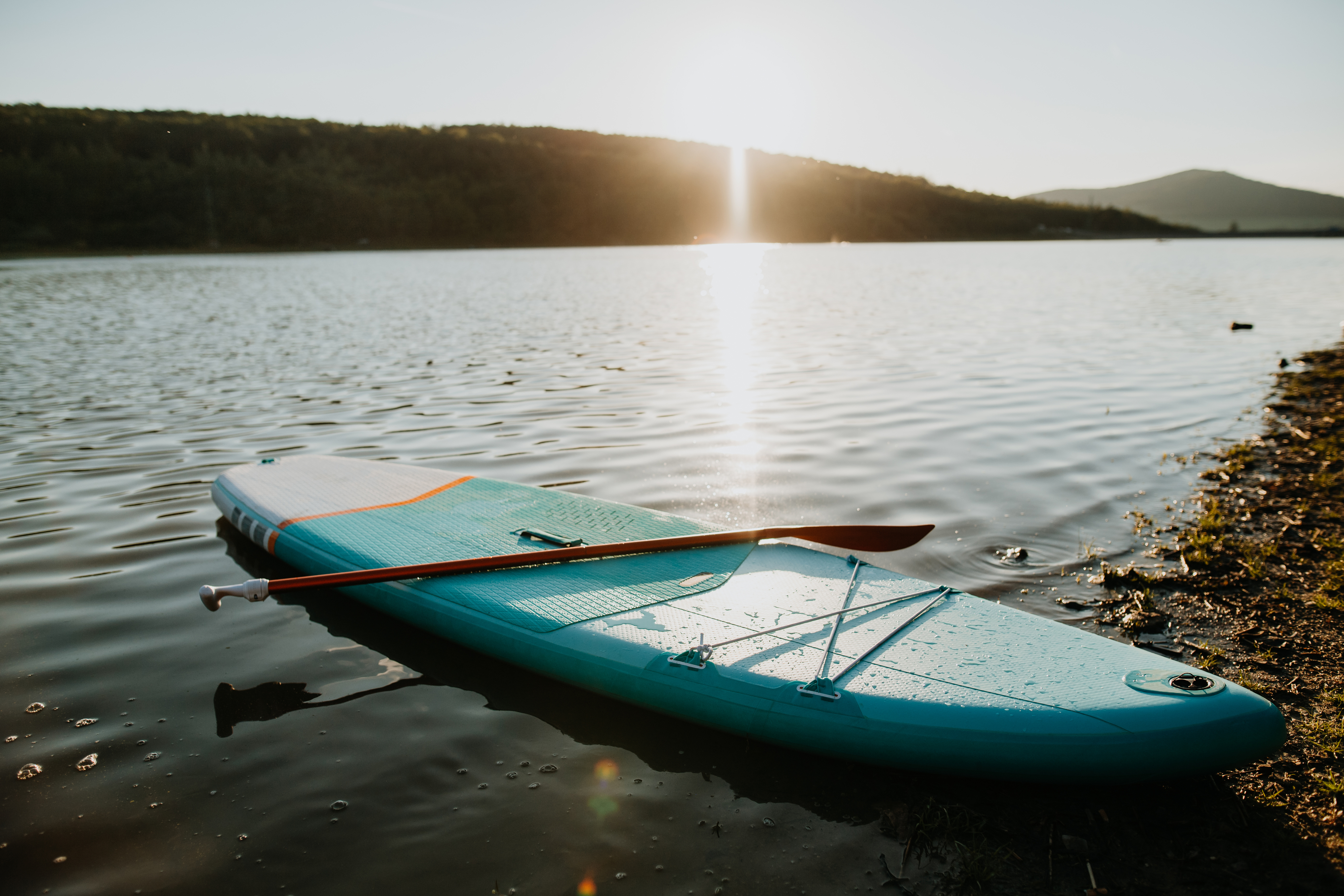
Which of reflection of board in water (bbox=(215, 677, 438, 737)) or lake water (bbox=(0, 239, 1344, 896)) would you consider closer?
lake water (bbox=(0, 239, 1344, 896))

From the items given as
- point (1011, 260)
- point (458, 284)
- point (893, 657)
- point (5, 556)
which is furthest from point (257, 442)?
point (1011, 260)

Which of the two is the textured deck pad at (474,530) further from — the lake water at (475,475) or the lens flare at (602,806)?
the lens flare at (602,806)

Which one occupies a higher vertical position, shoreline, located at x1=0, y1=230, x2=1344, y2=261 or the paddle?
shoreline, located at x1=0, y1=230, x2=1344, y2=261

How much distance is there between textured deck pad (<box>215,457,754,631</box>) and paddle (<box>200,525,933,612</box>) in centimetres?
6

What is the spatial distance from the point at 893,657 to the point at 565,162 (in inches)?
3870

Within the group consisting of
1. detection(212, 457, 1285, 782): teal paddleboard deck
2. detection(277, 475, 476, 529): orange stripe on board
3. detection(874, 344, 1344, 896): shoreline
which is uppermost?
detection(277, 475, 476, 529): orange stripe on board

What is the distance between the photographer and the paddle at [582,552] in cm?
353

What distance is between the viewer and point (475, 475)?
20.4ft

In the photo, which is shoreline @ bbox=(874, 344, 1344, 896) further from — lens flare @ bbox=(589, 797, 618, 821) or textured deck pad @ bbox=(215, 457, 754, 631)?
textured deck pad @ bbox=(215, 457, 754, 631)

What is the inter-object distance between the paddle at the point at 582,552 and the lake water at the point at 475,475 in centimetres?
A: 42

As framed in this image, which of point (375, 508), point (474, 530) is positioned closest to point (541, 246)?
point (375, 508)

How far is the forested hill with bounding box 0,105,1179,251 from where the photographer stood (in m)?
64.6

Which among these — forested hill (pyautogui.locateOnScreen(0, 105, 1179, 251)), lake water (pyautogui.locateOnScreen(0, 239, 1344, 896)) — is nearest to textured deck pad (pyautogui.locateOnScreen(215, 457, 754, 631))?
lake water (pyautogui.locateOnScreen(0, 239, 1344, 896))

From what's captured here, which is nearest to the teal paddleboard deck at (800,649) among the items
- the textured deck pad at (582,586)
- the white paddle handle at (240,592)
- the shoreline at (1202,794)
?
the textured deck pad at (582,586)
